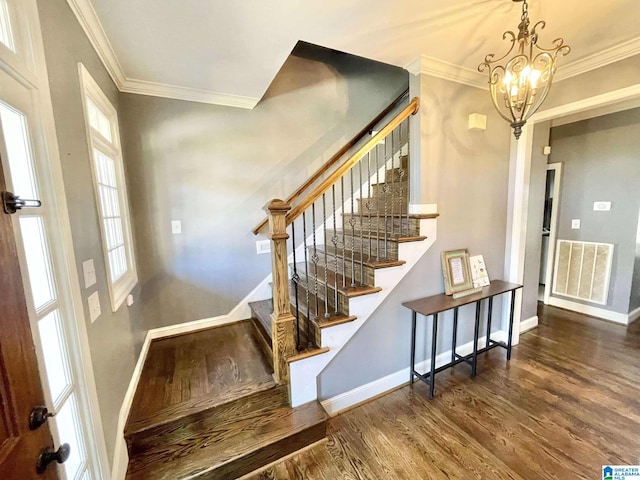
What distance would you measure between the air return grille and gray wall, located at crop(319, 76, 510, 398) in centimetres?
182

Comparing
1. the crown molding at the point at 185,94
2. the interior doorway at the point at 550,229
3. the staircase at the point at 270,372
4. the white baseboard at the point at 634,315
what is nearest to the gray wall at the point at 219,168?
the crown molding at the point at 185,94

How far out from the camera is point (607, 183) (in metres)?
3.23

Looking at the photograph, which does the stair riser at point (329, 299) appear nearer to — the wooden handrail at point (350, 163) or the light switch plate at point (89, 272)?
the wooden handrail at point (350, 163)

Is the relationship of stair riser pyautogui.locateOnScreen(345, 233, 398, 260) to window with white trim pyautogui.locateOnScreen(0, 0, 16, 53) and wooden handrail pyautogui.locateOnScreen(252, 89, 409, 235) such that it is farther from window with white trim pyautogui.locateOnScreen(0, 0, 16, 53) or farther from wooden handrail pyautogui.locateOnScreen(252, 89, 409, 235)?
window with white trim pyautogui.locateOnScreen(0, 0, 16, 53)

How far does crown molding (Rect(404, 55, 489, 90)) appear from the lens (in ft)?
6.66

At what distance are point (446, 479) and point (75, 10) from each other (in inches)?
124

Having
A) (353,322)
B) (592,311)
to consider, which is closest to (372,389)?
(353,322)

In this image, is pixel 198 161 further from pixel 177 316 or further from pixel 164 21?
pixel 177 316

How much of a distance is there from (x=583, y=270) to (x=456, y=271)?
2547 millimetres

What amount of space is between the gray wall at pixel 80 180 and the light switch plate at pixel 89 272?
26 mm

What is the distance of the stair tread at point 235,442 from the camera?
4.73 feet

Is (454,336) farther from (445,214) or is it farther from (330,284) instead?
(330,284)

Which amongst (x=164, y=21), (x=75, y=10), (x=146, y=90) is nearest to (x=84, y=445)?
(x=75, y=10)

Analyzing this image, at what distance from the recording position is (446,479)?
1.51 metres
